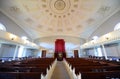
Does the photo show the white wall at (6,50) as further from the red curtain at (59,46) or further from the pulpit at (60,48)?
the red curtain at (59,46)

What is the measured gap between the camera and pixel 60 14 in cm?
1452

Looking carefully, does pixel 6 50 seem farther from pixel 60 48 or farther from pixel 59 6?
pixel 60 48

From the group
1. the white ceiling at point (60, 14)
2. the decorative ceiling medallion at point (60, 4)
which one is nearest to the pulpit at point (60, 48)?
the white ceiling at point (60, 14)

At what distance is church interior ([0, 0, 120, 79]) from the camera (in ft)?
25.9

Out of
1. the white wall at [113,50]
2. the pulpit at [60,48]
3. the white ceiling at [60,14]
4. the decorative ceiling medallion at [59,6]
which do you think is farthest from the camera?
the pulpit at [60,48]

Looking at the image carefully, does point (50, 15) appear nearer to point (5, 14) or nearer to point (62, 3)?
point (62, 3)

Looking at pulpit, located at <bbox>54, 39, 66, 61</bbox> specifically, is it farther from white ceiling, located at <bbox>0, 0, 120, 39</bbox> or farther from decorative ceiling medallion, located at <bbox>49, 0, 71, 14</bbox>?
decorative ceiling medallion, located at <bbox>49, 0, 71, 14</bbox>

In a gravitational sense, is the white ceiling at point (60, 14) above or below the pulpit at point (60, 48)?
above

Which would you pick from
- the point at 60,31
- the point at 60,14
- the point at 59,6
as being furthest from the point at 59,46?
the point at 59,6

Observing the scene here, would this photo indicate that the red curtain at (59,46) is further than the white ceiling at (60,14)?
Yes

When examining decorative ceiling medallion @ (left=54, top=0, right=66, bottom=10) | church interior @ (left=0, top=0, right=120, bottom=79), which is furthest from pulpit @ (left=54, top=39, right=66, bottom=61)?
decorative ceiling medallion @ (left=54, top=0, right=66, bottom=10)

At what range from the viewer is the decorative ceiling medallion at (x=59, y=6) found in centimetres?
1241

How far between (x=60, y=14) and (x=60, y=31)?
4.74m

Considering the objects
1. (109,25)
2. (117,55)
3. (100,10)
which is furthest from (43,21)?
(117,55)
